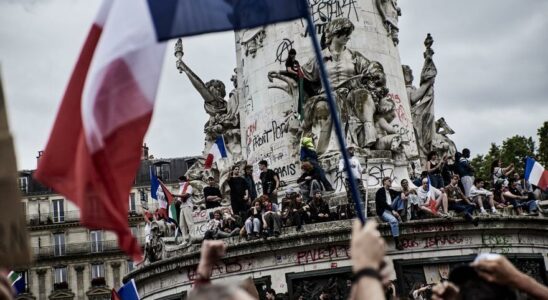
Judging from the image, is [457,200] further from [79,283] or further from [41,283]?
[41,283]

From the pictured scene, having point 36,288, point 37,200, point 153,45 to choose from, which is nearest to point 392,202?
point 153,45

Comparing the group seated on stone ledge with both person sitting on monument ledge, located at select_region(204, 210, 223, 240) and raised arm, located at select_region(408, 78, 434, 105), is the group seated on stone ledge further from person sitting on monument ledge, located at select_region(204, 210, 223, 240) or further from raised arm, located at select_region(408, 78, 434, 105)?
raised arm, located at select_region(408, 78, 434, 105)

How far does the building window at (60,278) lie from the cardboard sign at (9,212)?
203 ft

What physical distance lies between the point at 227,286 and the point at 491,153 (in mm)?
50481

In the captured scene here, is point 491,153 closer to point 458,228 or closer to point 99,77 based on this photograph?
point 458,228

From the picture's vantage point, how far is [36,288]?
2596 inches

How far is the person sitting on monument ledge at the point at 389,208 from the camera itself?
901 inches

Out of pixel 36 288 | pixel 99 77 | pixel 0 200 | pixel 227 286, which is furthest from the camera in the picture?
pixel 36 288

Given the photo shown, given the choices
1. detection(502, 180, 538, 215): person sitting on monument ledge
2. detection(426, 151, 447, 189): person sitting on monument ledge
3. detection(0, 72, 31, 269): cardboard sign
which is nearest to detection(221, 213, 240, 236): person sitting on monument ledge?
detection(426, 151, 447, 189): person sitting on monument ledge

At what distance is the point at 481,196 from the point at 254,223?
5.94 m

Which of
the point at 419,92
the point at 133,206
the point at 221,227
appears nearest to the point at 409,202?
the point at 221,227

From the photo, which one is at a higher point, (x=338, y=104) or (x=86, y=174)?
(x=338, y=104)

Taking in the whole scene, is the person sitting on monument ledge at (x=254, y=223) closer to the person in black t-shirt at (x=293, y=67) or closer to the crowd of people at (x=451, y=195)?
the crowd of people at (x=451, y=195)

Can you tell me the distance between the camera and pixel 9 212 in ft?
19.4
